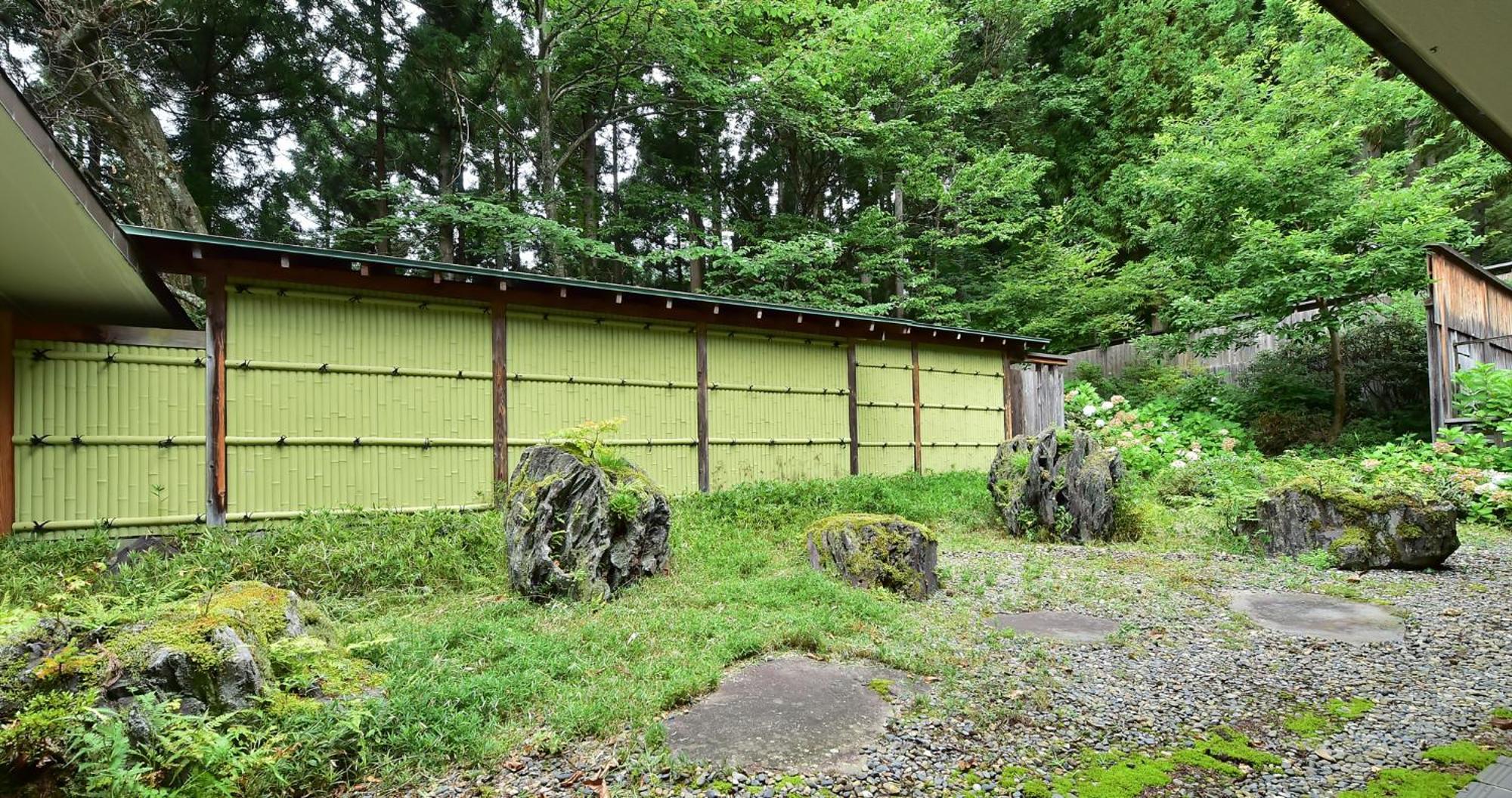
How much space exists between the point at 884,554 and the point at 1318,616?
9.69 feet

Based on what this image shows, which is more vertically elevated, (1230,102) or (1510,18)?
(1230,102)

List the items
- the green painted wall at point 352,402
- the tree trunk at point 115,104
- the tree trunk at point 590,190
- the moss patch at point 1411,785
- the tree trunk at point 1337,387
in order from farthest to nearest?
the tree trunk at point 590,190
the tree trunk at point 1337,387
the tree trunk at point 115,104
the green painted wall at point 352,402
the moss patch at point 1411,785

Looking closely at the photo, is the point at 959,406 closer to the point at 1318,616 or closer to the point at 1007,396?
the point at 1007,396

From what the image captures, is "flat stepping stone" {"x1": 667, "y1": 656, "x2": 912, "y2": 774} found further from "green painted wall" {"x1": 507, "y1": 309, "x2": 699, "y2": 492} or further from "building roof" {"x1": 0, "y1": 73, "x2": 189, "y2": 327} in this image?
"green painted wall" {"x1": 507, "y1": 309, "x2": 699, "y2": 492}

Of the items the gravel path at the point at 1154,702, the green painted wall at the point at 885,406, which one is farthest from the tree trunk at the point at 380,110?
the gravel path at the point at 1154,702

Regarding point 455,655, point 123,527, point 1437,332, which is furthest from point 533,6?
point 1437,332

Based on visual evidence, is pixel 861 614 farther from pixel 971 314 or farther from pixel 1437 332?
pixel 971 314

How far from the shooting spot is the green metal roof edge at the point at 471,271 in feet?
17.7

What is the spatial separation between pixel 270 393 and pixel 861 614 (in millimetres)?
5569

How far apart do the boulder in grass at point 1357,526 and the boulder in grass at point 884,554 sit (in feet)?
→ 12.9

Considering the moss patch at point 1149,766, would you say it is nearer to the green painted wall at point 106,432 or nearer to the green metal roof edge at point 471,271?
the green metal roof edge at point 471,271

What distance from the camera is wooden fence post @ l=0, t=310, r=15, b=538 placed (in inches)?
195

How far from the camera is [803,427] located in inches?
382

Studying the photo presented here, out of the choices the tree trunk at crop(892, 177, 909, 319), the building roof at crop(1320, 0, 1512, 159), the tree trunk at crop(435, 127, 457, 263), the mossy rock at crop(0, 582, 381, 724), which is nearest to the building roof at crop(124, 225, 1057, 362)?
the mossy rock at crop(0, 582, 381, 724)
